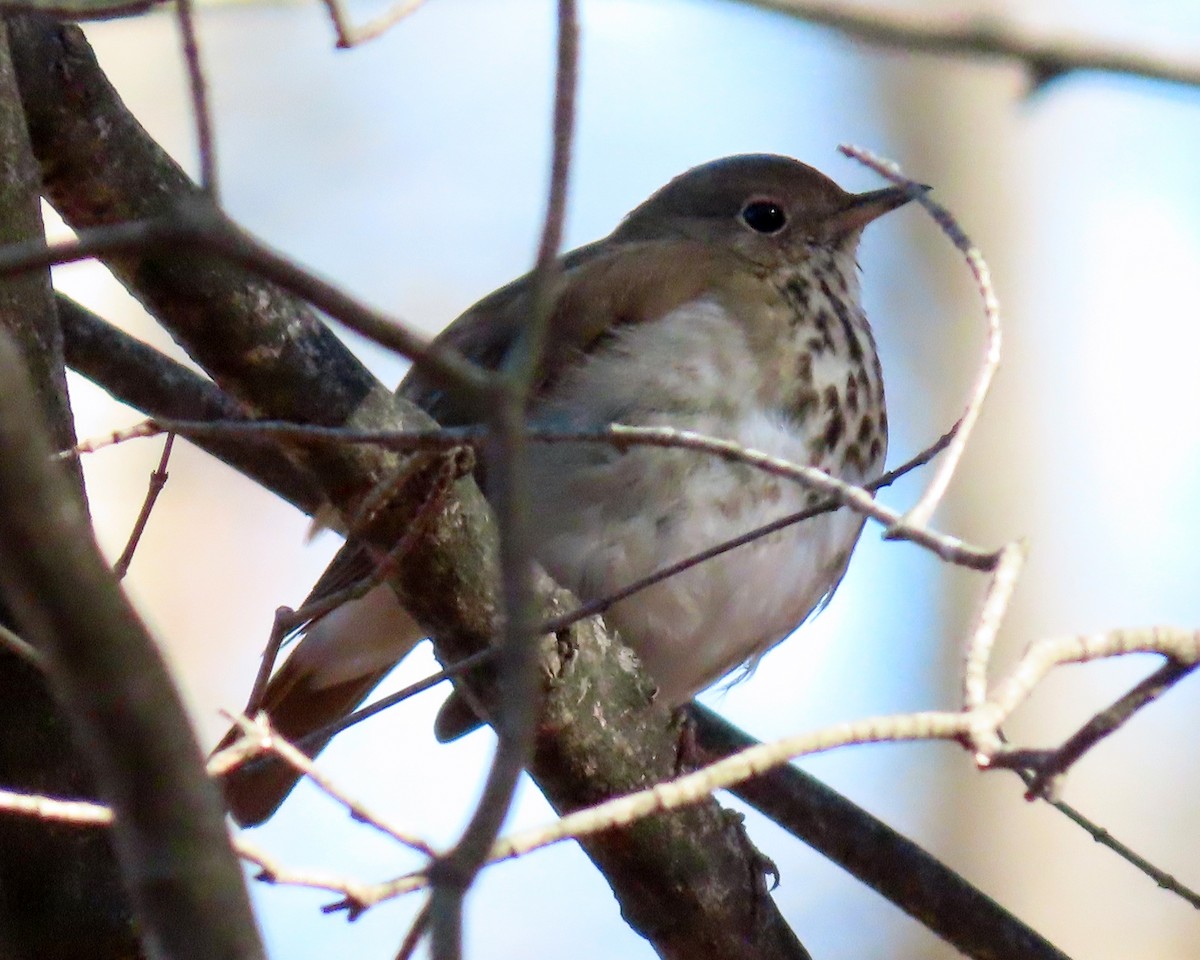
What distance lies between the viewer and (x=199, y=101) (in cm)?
164

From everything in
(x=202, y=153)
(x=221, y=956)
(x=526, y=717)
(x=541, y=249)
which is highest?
(x=202, y=153)

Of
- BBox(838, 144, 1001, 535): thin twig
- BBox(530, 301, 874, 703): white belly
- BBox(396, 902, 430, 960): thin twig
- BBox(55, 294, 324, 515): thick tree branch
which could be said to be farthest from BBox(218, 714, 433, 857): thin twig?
BBox(530, 301, 874, 703): white belly

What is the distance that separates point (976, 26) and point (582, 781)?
4.66ft

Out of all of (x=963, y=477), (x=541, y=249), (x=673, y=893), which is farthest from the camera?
(x=963, y=477)

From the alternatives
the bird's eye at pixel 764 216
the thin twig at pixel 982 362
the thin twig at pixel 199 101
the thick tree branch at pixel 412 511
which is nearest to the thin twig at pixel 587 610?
the thick tree branch at pixel 412 511

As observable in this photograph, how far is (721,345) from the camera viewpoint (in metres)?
3.93

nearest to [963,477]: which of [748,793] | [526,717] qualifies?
[748,793]

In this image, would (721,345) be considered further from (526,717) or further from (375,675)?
(526,717)

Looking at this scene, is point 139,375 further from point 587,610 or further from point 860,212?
point 860,212

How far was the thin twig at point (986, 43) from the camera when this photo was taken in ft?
9.23

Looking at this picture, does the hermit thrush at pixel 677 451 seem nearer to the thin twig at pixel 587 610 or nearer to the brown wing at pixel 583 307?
the brown wing at pixel 583 307

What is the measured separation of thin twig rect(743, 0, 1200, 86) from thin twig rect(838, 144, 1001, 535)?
0.33 metres

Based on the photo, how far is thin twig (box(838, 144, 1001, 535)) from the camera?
76.8 inches

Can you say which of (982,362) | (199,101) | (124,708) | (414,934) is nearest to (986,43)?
(982,362)
